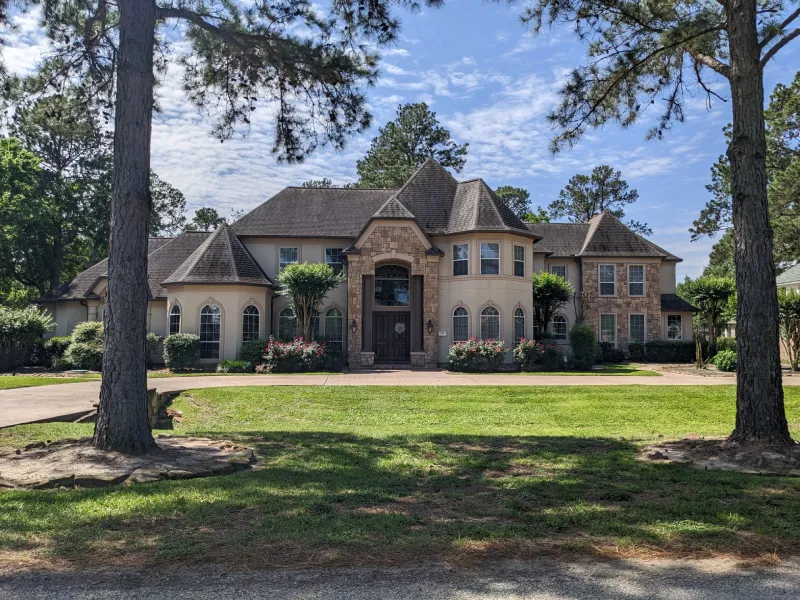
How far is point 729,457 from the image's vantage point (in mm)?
7590

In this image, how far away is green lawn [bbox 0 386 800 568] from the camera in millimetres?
4410

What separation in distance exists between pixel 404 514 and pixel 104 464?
12.2 feet

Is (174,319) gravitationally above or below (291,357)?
above

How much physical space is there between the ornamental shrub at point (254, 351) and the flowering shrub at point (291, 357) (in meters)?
0.27

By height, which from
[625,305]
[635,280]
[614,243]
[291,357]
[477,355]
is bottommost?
[291,357]

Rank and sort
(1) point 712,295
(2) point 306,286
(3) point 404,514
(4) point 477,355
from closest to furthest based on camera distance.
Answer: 1. (3) point 404,514
2. (4) point 477,355
3. (2) point 306,286
4. (1) point 712,295

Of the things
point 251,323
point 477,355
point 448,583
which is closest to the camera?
point 448,583

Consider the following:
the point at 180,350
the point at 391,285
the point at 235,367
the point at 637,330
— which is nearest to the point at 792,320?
the point at 637,330

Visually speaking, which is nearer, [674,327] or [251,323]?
[251,323]

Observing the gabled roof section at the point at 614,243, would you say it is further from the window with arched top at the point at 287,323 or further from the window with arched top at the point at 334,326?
the window with arched top at the point at 287,323

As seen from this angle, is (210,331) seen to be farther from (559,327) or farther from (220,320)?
(559,327)

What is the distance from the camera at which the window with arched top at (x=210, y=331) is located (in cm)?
2627

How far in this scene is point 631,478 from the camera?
673cm

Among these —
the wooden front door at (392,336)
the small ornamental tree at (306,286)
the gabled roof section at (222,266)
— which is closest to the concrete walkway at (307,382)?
the wooden front door at (392,336)
